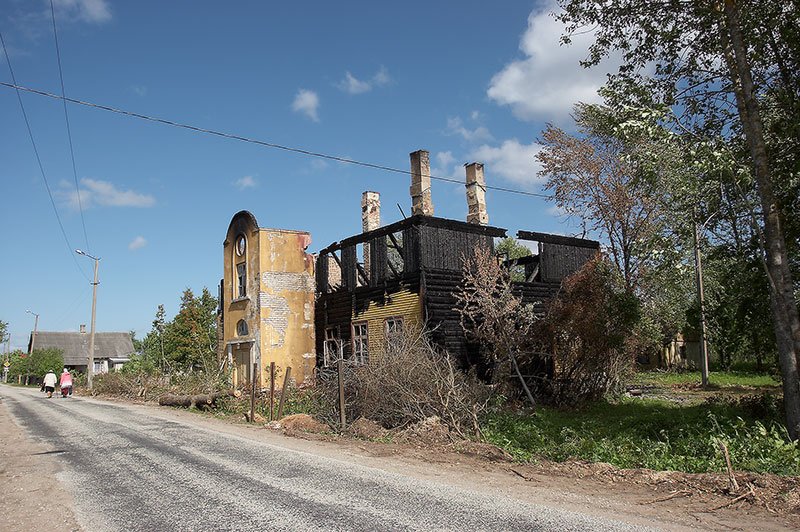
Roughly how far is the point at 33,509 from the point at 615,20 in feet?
45.8

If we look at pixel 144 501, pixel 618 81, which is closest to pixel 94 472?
pixel 144 501

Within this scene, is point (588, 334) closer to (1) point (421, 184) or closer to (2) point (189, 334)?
(1) point (421, 184)

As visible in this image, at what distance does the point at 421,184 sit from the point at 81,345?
77.4 meters

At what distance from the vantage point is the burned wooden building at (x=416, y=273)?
19062 mm

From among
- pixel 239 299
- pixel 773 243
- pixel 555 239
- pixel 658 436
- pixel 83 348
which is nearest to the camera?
pixel 773 243

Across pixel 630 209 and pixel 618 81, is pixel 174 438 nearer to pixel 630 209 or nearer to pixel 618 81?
pixel 618 81

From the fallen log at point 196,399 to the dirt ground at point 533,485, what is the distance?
8.77 metres

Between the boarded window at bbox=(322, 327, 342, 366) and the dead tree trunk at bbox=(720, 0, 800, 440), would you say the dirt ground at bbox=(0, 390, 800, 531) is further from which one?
the boarded window at bbox=(322, 327, 342, 366)

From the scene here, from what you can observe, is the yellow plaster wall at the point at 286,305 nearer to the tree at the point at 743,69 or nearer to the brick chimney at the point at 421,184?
the brick chimney at the point at 421,184

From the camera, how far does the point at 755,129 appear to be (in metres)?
11.5

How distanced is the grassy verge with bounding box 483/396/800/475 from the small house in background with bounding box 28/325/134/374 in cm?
7795

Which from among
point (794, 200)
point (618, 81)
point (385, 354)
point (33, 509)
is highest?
point (618, 81)

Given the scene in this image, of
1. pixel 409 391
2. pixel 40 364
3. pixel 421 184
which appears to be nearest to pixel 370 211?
pixel 421 184

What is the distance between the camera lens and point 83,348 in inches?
3312
